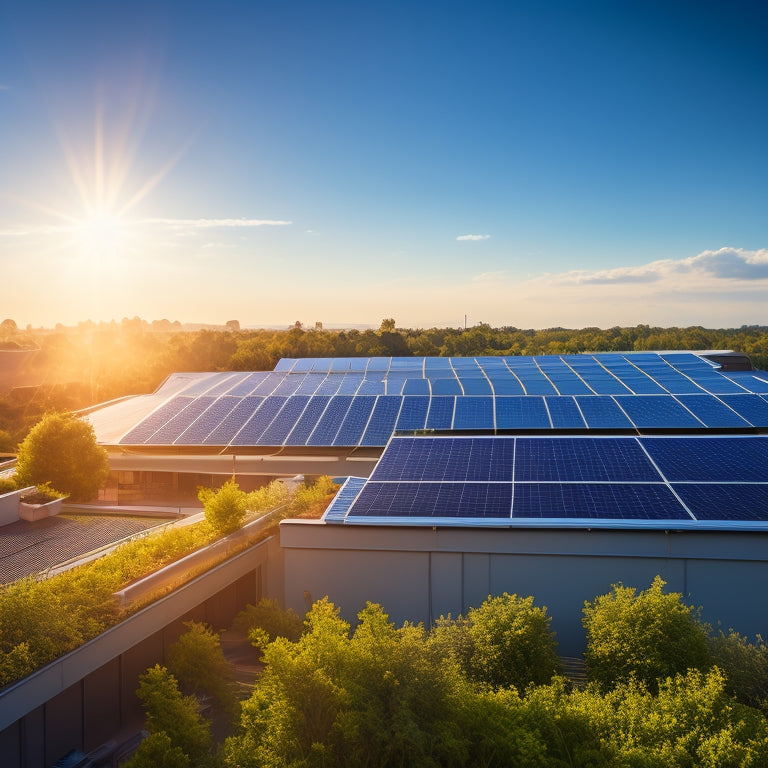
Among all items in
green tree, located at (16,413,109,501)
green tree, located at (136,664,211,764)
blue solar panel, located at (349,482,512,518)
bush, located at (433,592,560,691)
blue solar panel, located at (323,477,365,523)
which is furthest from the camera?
green tree, located at (16,413,109,501)

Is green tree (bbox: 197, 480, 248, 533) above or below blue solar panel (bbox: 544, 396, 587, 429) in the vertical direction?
below

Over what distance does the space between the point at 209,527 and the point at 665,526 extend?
13.6 metres

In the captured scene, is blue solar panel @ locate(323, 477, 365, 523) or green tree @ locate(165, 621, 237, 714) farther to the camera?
blue solar panel @ locate(323, 477, 365, 523)

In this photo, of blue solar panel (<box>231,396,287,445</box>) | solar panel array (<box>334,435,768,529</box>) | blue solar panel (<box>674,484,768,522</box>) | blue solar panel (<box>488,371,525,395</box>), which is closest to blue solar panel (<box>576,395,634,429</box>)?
blue solar panel (<box>488,371,525,395</box>)

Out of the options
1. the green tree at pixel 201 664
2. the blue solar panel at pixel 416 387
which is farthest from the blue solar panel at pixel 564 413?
the green tree at pixel 201 664

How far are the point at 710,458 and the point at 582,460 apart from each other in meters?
4.34

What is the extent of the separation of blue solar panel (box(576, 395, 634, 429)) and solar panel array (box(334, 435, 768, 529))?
735 cm

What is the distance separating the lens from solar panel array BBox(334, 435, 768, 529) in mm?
19422

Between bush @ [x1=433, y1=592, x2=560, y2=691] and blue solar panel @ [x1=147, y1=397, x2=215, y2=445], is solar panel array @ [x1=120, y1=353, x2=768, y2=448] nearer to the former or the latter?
blue solar panel @ [x1=147, y1=397, x2=215, y2=445]

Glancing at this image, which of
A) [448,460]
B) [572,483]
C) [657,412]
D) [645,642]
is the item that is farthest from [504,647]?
[657,412]

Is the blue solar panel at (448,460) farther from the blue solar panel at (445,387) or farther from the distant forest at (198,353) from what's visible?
the distant forest at (198,353)

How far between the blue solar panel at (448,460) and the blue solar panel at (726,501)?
5.52m

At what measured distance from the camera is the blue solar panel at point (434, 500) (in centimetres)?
2016

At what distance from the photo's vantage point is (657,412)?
34094 mm
